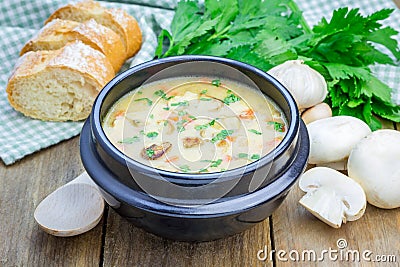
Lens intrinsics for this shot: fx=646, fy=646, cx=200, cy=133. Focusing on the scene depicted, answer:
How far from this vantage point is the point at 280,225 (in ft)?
6.16

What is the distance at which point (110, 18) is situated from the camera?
2648mm

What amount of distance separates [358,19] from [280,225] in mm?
918

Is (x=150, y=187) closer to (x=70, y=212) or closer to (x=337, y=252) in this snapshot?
(x=70, y=212)

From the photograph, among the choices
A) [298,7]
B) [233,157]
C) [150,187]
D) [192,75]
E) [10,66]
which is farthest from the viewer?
[298,7]

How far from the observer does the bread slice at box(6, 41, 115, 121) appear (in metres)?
2.34

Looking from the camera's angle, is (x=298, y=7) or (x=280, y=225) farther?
(x=298, y=7)

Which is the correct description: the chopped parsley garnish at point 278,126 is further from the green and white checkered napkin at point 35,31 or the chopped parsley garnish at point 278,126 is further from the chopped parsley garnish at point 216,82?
the green and white checkered napkin at point 35,31

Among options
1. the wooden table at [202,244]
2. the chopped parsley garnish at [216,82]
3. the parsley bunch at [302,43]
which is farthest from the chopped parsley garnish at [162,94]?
the parsley bunch at [302,43]

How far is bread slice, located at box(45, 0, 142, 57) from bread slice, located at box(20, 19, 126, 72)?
5cm

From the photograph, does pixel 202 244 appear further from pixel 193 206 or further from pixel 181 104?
pixel 181 104

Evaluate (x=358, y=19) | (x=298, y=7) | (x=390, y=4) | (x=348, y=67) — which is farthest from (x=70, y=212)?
(x=390, y=4)

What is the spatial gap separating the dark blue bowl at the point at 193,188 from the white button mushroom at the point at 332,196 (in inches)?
7.5

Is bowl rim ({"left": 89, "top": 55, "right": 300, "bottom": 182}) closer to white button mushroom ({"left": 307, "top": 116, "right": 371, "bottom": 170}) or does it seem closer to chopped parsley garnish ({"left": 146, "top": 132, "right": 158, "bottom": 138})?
chopped parsley garnish ({"left": 146, "top": 132, "right": 158, "bottom": 138})

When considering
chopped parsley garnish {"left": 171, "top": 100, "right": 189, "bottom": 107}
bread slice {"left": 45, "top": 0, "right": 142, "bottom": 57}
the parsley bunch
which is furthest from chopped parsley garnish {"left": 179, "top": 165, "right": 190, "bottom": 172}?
bread slice {"left": 45, "top": 0, "right": 142, "bottom": 57}
